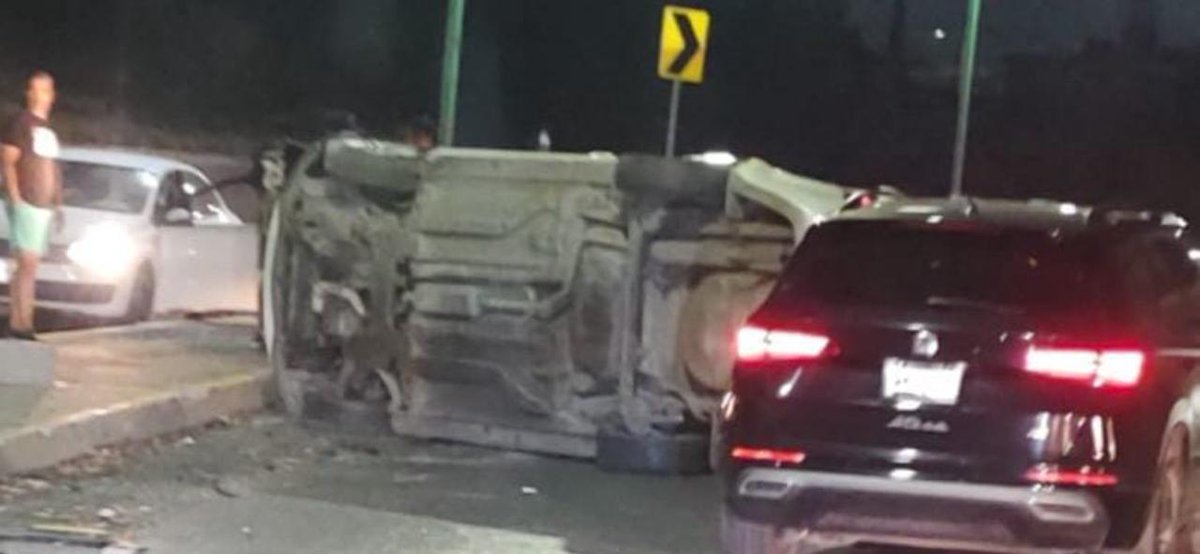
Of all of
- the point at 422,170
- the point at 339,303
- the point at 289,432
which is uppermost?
the point at 422,170

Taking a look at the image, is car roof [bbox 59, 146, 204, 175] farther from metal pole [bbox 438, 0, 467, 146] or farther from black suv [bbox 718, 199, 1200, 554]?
black suv [bbox 718, 199, 1200, 554]

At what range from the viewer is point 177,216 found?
1783 cm

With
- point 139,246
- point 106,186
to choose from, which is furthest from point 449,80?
point 139,246

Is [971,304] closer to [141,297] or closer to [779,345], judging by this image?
[779,345]

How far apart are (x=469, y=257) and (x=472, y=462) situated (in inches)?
45.7

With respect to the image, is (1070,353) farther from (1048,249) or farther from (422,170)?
(422,170)

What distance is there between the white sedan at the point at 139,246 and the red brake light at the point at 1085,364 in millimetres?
10538

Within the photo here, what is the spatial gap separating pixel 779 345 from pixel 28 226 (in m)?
5.90

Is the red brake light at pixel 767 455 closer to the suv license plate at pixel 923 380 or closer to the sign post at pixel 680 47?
the suv license plate at pixel 923 380

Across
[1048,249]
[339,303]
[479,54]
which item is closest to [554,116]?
[479,54]

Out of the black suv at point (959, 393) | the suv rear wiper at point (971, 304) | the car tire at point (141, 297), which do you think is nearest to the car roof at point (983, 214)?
the black suv at point (959, 393)

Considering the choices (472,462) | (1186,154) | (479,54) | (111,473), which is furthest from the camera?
(1186,154)

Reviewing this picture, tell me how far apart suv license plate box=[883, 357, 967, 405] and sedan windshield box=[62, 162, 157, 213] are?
417 inches

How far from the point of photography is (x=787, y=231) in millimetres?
11547
